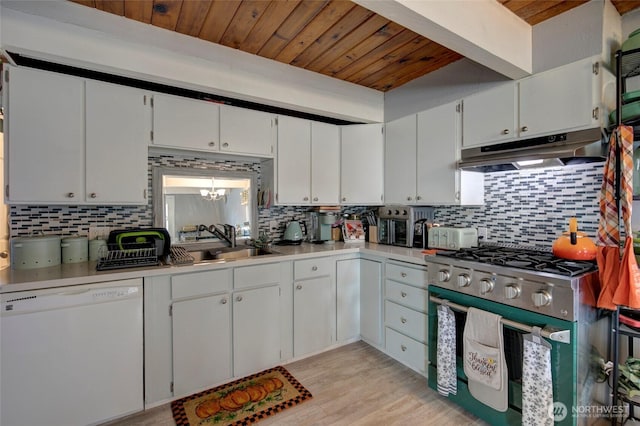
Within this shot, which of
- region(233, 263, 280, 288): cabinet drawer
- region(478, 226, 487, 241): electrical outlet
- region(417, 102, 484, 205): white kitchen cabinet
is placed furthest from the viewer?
region(478, 226, 487, 241): electrical outlet

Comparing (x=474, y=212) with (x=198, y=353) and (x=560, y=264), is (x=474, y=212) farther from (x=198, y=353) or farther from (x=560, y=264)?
(x=198, y=353)

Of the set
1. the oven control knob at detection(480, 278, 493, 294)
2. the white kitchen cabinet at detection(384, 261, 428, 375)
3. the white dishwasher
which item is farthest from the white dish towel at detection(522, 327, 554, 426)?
the white dishwasher

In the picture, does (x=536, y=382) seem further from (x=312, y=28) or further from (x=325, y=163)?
(x=312, y=28)

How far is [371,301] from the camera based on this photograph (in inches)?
104

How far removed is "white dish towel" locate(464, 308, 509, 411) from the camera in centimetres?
159

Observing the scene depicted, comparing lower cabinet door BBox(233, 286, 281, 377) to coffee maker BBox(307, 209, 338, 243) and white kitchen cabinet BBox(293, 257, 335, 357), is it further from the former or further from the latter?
coffee maker BBox(307, 209, 338, 243)

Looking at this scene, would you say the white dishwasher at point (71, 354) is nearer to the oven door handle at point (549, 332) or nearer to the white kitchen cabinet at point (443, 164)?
the oven door handle at point (549, 332)

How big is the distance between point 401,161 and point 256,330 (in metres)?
2.03

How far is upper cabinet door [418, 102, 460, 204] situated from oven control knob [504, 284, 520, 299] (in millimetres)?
938

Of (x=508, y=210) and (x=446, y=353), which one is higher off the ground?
(x=508, y=210)

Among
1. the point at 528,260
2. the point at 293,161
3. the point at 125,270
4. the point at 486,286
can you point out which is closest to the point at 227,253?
the point at 125,270

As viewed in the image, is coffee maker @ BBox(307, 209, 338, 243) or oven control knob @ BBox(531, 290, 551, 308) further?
coffee maker @ BBox(307, 209, 338, 243)

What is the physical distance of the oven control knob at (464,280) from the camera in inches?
70.5

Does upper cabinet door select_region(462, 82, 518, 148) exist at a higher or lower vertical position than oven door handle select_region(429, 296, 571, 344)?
higher
